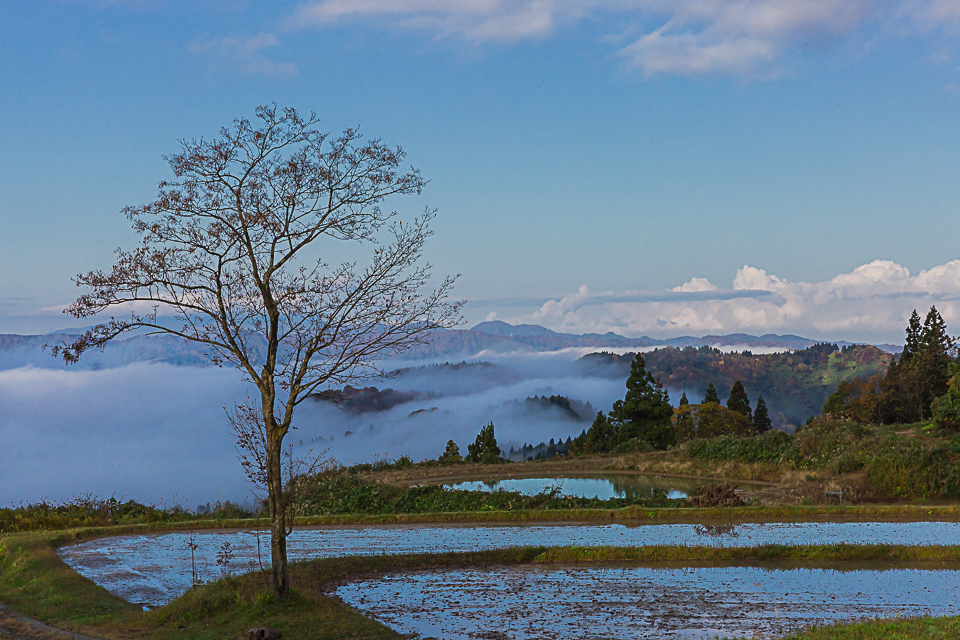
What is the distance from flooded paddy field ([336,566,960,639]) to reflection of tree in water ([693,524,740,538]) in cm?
338

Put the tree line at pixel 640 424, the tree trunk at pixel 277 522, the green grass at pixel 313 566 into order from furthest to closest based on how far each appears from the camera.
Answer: the tree line at pixel 640 424, the tree trunk at pixel 277 522, the green grass at pixel 313 566

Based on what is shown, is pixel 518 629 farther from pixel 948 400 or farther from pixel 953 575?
pixel 948 400

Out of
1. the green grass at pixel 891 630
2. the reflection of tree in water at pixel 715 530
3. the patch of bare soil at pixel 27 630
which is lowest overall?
the reflection of tree in water at pixel 715 530

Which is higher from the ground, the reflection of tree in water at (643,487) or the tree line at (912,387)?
the tree line at (912,387)

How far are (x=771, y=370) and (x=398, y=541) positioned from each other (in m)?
109

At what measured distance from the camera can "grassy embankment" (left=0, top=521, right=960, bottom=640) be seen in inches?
438

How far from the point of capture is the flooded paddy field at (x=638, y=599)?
11.2 m

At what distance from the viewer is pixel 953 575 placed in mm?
14242

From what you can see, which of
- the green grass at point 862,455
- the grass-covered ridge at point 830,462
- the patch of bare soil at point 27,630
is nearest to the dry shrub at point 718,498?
the grass-covered ridge at point 830,462

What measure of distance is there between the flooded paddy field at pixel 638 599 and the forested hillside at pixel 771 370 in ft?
278

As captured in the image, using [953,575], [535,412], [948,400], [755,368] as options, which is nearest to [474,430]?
[535,412]

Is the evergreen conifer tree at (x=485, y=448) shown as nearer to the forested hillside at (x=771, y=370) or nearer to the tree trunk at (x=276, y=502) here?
the tree trunk at (x=276, y=502)

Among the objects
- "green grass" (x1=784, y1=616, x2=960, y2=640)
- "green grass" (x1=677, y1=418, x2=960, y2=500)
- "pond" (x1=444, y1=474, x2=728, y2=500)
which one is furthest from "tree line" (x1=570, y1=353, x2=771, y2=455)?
"green grass" (x1=784, y1=616, x2=960, y2=640)

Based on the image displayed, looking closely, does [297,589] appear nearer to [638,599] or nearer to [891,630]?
[638,599]
